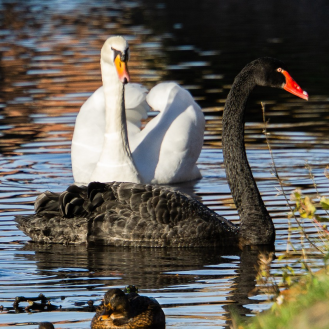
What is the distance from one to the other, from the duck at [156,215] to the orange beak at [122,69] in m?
1.45

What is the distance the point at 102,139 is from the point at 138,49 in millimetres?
14148

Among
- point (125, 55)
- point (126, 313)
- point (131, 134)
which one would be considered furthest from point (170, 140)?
point (126, 313)

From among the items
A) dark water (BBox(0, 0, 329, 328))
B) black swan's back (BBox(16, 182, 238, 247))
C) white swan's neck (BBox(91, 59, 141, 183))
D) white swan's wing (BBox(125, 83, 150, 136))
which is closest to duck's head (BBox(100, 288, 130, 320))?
dark water (BBox(0, 0, 329, 328))

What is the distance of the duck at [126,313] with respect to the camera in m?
6.20

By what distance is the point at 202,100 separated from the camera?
17062mm

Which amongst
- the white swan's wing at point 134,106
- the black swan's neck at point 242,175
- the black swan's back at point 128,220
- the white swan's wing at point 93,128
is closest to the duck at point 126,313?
the black swan's back at point 128,220

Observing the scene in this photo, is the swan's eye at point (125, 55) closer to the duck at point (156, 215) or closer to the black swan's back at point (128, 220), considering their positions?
the duck at point (156, 215)

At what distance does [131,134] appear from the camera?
1222 cm

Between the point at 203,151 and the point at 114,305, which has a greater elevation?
the point at 114,305

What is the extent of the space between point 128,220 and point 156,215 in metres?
0.28

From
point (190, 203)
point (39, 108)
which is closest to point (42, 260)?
A: point (190, 203)

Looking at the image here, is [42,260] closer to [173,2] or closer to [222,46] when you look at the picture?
[222,46]

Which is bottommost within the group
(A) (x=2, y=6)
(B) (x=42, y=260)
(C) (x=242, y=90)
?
(A) (x=2, y=6)

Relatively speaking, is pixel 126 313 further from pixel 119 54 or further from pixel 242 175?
pixel 119 54
